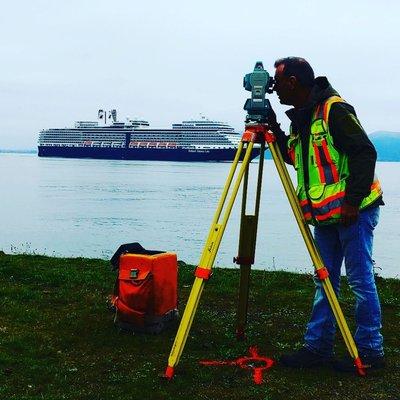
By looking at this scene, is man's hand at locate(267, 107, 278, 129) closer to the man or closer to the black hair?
the man

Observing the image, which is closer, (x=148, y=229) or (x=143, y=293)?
(x=143, y=293)

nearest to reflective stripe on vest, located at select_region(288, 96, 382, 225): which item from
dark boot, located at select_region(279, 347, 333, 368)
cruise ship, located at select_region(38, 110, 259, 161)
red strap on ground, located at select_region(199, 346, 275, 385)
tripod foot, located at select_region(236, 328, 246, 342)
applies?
dark boot, located at select_region(279, 347, 333, 368)

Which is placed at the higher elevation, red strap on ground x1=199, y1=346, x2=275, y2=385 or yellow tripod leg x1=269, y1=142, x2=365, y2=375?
yellow tripod leg x1=269, y1=142, x2=365, y2=375

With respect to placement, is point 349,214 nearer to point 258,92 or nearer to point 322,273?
point 322,273

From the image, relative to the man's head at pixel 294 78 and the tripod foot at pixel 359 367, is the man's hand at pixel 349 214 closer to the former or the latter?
the man's head at pixel 294 78

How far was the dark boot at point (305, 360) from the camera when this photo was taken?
4676mm

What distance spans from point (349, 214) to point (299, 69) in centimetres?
123

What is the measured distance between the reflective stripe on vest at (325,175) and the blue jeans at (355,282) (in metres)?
0.15

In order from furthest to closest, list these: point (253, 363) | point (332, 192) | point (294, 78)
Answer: point (253, 363) → point (294, 78) → point (332, 192)

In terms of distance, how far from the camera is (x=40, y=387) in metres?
4.25

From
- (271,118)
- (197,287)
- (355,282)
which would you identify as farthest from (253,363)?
(271,118)

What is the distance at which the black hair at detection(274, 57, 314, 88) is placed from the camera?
4445mm

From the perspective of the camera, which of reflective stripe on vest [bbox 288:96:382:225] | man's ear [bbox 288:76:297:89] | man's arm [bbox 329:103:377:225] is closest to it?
man's arm [bbox 329:103:377:225]

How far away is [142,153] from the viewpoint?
13312cm
